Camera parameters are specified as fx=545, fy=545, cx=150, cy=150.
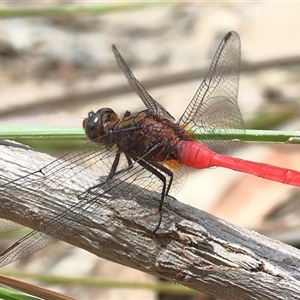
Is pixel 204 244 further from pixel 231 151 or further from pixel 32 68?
pixel 32 68

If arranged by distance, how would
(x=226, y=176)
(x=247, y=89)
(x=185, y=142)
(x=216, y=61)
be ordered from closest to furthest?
(x=185, y=142)
(x=216, y=61)
(x=226, y=176)
(x=247, y=89)

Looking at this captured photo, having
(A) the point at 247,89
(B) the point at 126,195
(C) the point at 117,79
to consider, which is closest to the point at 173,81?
(C) the point at 117,79

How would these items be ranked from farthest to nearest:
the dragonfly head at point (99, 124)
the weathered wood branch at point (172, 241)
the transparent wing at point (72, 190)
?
the dragonfly head at point (99, 124), the transparent wing at point (72, 190), the weathered wood branch at point (172, 241)

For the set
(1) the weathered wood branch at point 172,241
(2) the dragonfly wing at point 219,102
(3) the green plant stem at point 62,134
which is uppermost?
(2) the dragonfly wing at point 219,102

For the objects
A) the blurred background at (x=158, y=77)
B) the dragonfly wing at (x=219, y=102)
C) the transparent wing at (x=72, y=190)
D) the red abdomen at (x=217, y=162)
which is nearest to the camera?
the transparent wing at (x=72, y=190)

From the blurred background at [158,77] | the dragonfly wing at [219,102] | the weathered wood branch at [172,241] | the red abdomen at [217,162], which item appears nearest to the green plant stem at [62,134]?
the weathered wood branch at [172,241]

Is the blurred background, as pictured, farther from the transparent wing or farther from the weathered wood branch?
the weathered wood branch

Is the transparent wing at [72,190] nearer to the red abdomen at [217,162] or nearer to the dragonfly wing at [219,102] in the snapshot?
the red abdomen at [217,162]
